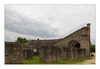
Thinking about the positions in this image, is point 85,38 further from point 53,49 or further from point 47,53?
point 47,53

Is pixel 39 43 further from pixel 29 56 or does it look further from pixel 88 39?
Result: pixel 29 56

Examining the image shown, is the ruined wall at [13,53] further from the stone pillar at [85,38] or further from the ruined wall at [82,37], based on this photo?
the stone pillar at [85,38]

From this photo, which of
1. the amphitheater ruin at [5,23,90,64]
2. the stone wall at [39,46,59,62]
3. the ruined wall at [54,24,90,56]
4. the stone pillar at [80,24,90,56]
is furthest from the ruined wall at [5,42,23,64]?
the stone pillar at [80,24,90,56]

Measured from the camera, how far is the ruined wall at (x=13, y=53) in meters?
13.5

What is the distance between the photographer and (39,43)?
46.3 metres

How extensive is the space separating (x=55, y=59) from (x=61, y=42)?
17289 mm

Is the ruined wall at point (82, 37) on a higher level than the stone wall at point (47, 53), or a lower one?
higher

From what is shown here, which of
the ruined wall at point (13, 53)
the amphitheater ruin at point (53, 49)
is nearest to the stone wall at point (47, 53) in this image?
the amphitheater ruin at point (53, 49)

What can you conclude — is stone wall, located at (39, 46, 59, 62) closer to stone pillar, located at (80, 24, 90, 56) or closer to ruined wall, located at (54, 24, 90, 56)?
ruined wall, located at (54, 24, 90, 56)

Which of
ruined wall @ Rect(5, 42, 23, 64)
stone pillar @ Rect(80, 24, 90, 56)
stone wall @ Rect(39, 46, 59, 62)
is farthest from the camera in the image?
stone pillar @ Rect(80, 24, 90, 56)

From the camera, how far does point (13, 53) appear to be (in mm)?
13852

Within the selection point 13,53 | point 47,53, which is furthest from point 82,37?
point 13,53

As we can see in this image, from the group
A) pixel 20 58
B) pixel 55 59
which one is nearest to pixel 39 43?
pixel 55 59

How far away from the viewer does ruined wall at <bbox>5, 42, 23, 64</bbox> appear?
530 inches
